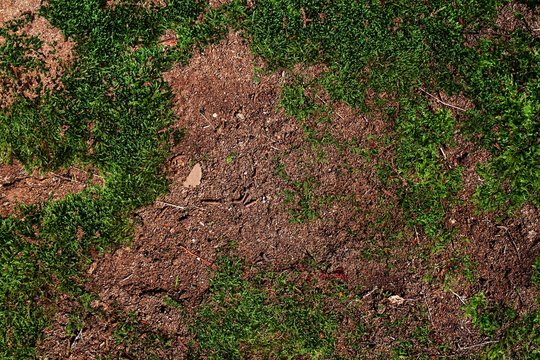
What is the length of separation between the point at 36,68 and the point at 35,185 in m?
0.90

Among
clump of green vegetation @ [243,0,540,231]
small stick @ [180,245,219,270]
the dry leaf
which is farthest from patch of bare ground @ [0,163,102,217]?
clump of green vegetation @ [243,0,540,231]

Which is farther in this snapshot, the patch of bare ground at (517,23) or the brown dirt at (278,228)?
the patch of bare ground at (517,23)

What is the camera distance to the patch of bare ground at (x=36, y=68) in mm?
4160

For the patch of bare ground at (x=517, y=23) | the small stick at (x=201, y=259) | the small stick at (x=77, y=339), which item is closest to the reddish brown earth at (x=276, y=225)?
the small stick at (x=201, y=259)

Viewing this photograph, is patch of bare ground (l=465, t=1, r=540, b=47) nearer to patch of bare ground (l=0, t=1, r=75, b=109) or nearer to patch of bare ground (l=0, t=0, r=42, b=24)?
patch of bare ground (l=0, t=1, r=75, b=109)

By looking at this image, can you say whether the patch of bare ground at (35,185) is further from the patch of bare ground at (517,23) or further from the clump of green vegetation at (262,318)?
the patch of bare ground at (517,23)

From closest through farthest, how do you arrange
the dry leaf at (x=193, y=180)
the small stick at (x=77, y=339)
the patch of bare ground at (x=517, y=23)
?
the small stick at (x=77, y=339), the dry leaf at (x=193, y=180), the patch of bare ground at (x=517, y=23)

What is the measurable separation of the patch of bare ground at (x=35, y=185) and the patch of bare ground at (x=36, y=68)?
0.54 m

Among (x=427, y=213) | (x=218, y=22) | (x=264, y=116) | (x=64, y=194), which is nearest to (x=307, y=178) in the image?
(x=264, y=116)

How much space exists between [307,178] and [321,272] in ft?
2.41

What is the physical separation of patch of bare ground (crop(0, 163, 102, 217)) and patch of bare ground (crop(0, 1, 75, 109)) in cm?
54

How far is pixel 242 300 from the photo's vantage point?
416 cm

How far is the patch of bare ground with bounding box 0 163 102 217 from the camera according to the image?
4.17 meters

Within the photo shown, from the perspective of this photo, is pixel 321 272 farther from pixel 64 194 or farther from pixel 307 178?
pixel 64 194
